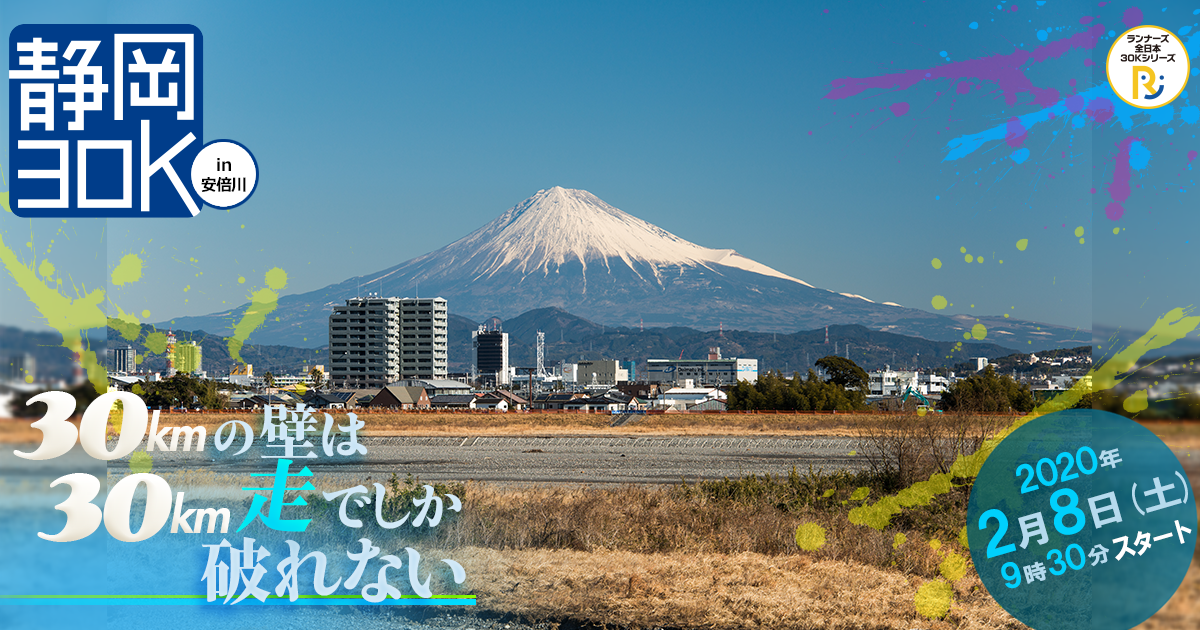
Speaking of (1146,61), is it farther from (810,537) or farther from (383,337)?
(383,337)

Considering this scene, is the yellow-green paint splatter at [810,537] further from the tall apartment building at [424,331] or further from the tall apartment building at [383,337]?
the tall apartment building at [424,331]

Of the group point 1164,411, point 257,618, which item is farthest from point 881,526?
point 257,618

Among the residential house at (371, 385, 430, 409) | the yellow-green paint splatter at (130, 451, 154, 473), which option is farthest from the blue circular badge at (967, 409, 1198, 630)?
the residential house at (371, 385, 430, 409)

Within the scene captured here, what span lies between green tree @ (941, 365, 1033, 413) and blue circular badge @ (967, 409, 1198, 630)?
10.7ft

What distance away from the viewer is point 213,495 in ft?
40.4

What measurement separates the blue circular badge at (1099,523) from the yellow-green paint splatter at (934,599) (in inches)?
20.1

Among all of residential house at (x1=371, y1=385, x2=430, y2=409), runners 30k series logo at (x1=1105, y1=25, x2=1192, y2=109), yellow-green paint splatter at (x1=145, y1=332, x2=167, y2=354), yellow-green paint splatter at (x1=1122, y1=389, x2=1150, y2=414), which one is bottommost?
residential house at (x1=371, y1=385, x2=430, y2=409)

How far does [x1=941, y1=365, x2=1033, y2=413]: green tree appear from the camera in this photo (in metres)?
11.7

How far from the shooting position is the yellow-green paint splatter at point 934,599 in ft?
25.2

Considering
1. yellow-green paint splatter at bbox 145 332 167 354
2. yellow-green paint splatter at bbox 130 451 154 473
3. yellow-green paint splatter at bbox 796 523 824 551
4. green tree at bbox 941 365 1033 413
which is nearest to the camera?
yellow-green paint splatter at bbox 130 451 154 473

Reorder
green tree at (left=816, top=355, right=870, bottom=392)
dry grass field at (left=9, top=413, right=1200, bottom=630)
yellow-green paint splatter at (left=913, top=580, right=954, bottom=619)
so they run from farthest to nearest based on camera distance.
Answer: green tree at (left=816, top=355, right=870, bottom=392) → yellow-green paint splatter at (left=913, top=580, right=954, bottom=619) → dry grass field at (left=9, top=413, right=1200, bottom=630)

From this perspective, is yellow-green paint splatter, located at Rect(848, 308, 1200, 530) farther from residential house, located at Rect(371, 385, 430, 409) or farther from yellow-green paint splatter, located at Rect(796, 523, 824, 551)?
residential house, located at Rect(371, 385, 430, 409)

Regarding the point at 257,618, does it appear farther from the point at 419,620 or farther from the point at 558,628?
the point at 558,628

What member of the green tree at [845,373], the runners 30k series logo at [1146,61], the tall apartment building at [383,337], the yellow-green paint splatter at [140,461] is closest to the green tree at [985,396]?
the runners 30k series logo at [1146,61]
